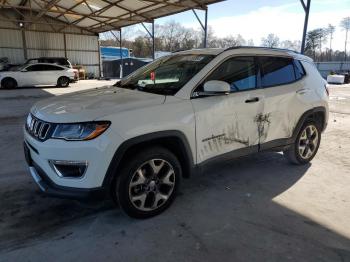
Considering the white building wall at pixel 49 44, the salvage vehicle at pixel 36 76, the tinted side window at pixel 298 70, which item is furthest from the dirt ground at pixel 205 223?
the white building wall at pixel 49 44

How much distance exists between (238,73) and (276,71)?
0.77 metres

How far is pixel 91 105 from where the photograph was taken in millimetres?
3129

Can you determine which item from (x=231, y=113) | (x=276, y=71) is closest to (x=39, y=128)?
(x=231, y=113)

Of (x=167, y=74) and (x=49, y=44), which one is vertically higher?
(x=49, y=44)

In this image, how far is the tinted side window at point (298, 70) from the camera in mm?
4641

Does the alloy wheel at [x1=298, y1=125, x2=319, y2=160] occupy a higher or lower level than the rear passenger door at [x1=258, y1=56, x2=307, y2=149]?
lower

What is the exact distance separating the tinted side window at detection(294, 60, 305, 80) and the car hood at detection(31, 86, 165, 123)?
2.39 metres

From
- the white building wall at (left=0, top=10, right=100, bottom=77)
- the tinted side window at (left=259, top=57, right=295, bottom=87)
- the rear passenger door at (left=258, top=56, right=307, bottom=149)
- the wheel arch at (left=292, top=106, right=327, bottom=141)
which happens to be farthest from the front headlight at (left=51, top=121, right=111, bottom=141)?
the white building wall at (left=0, top=10, right=100, bottom=77)

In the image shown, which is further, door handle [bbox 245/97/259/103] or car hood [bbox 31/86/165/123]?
door handle [bbox 245/97/259/103]

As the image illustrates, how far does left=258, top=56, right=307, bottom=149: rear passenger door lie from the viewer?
4137 mm

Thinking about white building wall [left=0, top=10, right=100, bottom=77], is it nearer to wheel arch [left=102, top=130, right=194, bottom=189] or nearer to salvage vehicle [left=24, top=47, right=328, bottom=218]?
salvage vehicle [left=24, top=47, right=328, bottom=218]

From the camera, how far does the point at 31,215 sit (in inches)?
131

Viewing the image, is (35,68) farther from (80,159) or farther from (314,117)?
(80,159)

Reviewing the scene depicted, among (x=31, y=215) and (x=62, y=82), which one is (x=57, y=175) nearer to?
(x=31, y=215)
